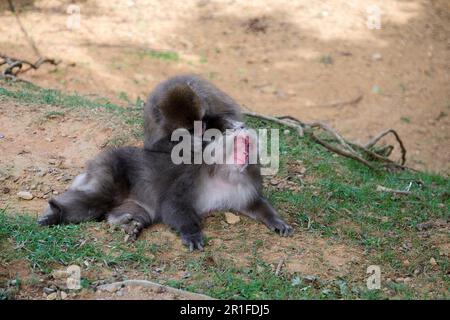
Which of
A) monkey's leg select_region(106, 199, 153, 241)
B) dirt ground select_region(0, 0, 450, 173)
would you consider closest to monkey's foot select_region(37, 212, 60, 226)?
monkey's leg select_region(106, 199, 153, 241)

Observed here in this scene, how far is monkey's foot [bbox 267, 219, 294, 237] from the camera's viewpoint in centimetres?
500

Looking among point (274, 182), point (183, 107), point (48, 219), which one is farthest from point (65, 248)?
point (274, 182)

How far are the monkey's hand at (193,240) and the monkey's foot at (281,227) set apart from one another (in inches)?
23.7

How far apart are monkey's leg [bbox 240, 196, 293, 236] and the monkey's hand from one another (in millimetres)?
588

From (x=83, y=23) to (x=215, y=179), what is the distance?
7.32 metres

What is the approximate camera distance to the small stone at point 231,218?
17.0 ft

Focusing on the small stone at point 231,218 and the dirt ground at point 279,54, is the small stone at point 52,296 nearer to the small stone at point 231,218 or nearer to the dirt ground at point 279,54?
the small stone at point 231,218

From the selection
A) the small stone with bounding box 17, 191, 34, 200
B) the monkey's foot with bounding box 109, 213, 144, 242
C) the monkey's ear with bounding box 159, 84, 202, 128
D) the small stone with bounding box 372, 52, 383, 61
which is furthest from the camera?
the small stone with bounding box 372, 52, 383, 61

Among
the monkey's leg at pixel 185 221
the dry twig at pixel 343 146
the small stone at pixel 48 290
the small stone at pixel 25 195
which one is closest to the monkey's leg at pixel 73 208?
the small stone at pixel 25 195

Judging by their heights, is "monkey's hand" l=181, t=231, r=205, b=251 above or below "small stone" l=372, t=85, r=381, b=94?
above

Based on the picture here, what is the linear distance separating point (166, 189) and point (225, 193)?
0.48m

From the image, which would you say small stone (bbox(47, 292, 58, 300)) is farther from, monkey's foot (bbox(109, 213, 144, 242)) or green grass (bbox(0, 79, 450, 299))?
monkey's foot (bbox(109, 213, 144, 242))

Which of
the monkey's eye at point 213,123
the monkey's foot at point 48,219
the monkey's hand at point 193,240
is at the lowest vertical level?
the monkey's hand at point 193,240

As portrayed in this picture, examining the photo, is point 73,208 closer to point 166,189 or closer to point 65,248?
point 65,248
